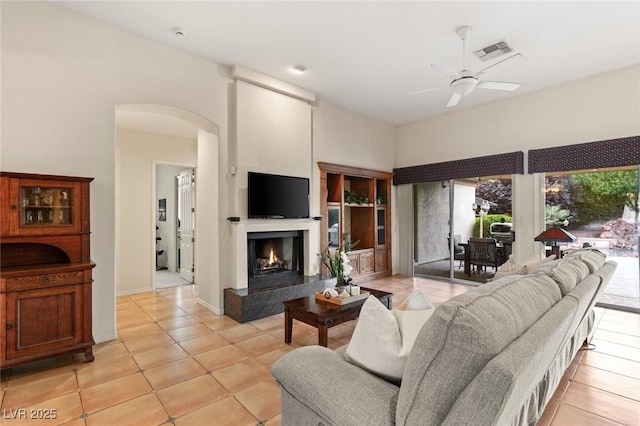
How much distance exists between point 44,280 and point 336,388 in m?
2.69

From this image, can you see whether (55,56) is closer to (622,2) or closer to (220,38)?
(220,38)

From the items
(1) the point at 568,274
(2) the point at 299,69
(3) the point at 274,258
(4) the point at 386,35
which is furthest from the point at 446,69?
(3) the point at 274,258

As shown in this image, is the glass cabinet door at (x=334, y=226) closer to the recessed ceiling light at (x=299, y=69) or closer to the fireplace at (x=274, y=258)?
the fireplace at (x=274, y=258)

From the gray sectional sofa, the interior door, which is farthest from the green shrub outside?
the interior door

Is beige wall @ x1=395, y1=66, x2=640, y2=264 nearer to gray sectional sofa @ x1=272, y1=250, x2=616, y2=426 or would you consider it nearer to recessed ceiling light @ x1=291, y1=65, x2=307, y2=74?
recessed ceiling light @ x1=291, y1=65, x2=307, y2=74

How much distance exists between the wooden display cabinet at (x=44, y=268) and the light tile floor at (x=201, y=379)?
31cm

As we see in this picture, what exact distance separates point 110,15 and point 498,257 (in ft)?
21.6

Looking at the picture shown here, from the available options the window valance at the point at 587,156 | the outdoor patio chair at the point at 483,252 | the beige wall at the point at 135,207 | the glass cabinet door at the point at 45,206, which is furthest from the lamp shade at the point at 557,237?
the beige wall at the point at 135,207

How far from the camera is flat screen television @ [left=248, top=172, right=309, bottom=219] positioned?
14.4ft

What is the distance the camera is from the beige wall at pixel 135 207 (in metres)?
5.25

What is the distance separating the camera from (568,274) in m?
1.92

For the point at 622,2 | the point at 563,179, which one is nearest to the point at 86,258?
the point at 622,2

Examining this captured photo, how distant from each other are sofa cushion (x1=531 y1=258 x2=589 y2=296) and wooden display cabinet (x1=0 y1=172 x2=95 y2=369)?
3.56m

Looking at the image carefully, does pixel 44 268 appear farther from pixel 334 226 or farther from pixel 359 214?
pixel 359 214
